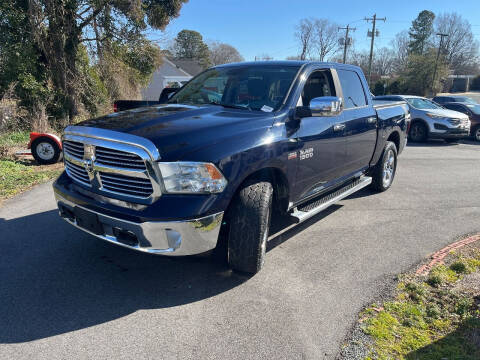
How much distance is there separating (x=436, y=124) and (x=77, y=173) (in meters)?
13.0

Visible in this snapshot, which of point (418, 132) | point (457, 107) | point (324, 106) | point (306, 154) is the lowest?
point (418, 132)

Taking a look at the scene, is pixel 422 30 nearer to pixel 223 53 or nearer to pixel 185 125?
pixel 223 53

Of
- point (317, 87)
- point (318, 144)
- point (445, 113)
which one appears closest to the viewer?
point (318, 144)

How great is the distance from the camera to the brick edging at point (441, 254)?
3678mm

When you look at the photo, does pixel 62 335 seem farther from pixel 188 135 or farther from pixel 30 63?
pixel 30 63

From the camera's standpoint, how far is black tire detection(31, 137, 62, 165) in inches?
311

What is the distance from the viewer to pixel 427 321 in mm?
2854

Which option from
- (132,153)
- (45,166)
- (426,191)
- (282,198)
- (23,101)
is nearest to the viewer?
(132,153)

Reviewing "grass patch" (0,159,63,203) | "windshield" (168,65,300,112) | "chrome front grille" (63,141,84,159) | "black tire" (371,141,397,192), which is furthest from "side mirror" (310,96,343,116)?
"grass patch" (0,159,63,203)

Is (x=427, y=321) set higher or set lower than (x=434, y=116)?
lower

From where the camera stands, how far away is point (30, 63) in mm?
12805

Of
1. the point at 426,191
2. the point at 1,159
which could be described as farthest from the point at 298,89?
the point at 1,159

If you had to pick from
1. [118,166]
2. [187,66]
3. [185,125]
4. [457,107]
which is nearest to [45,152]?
[118,166]

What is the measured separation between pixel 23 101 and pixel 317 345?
1363 cm
